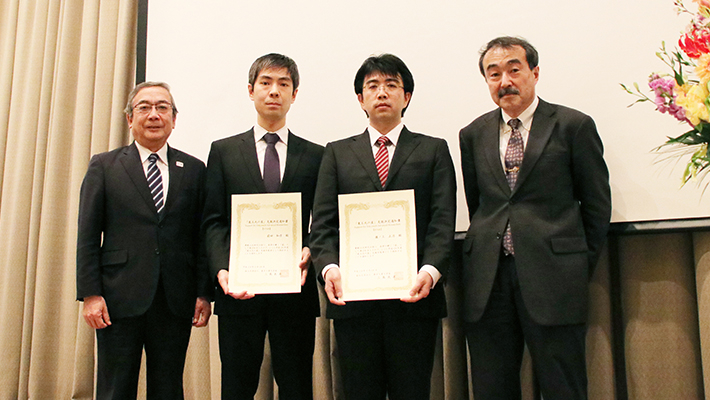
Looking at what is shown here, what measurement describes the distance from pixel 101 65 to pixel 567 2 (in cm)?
253

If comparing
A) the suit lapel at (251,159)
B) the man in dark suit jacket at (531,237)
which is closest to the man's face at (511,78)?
the man in dark suit jacket at (531,237)

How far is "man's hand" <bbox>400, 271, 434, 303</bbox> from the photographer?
1.73 meters

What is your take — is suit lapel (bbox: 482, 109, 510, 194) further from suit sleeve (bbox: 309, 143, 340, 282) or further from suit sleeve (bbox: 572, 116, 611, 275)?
suit sleeve (bbox: 309, 143, 340, 282)

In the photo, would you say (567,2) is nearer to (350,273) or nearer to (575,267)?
(575,267)

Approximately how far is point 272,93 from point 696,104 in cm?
142

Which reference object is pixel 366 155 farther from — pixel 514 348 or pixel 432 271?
pixel 514 348

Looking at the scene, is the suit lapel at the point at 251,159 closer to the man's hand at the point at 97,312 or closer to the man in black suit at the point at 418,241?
the man in black suit at the point at 418,241

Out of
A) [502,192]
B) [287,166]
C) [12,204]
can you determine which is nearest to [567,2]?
[502,192]

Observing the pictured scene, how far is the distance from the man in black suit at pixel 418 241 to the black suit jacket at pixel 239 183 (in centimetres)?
12

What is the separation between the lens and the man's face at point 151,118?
222cm

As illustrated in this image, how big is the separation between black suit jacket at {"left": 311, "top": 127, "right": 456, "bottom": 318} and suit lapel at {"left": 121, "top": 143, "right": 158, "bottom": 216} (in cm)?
65

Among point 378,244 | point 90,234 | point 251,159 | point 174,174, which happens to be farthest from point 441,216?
point 90,234

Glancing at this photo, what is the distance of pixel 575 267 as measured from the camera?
69.6 inches

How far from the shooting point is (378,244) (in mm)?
1859
